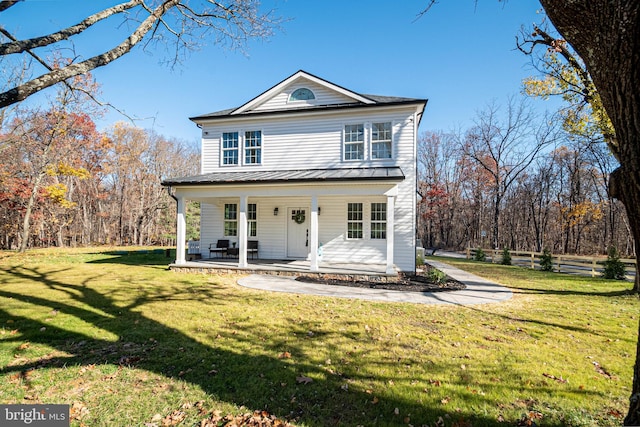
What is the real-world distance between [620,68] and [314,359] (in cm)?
443

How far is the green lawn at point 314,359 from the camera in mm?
3059

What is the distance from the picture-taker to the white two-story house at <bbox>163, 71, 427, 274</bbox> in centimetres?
1135

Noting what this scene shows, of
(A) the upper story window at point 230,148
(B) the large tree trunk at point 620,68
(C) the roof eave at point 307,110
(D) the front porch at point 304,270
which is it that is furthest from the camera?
(A) the upper story window at point 230,148

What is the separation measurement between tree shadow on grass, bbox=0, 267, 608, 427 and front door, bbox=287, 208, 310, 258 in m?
7.31

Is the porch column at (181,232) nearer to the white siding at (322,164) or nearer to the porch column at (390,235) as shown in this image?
the white siding at (322,164)

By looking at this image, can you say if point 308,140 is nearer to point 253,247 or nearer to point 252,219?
point 252,219

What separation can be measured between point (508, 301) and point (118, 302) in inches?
403

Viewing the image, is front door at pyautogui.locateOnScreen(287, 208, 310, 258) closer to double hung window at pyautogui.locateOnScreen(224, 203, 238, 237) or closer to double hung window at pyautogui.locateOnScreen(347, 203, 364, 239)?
double hung window at pyautogui.locateOnScreen(347, 203, 364, 239)

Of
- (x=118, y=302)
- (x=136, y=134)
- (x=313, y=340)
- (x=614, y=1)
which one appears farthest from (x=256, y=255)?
(x=136, y=134)

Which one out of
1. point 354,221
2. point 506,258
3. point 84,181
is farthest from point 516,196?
point 84,181

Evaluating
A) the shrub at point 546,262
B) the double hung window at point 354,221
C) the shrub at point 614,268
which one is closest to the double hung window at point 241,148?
the double hung window at point 354,221

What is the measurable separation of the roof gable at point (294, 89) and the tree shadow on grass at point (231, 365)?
10.3m

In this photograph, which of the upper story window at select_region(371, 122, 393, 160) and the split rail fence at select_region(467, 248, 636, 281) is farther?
the split rail fence at select_region(467, 248, 636, 281)

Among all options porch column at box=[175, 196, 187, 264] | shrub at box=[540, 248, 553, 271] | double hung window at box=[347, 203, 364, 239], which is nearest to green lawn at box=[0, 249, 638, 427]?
porch column at box=[175, 196, 187, 264]
